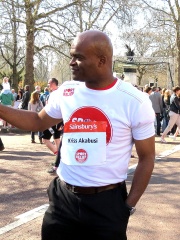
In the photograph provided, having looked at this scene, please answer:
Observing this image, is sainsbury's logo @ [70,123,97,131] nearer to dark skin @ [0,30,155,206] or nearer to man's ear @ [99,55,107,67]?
dark skin @ [0,30,155,206]

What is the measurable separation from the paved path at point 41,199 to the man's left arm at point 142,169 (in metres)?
2.18

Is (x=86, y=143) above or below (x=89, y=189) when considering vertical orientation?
above

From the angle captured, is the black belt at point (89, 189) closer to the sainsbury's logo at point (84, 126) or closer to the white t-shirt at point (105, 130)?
the white t-shirt at point (105, 130)

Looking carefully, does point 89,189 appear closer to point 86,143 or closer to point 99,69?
point 86,143

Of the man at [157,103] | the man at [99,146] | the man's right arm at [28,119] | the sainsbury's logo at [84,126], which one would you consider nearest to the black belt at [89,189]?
the man at [99,146]

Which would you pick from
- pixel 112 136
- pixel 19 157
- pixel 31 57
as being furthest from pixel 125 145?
pixel 31 57

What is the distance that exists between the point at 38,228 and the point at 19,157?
502cm

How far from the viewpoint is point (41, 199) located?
18.8ft

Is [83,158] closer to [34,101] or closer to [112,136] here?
[112,136]

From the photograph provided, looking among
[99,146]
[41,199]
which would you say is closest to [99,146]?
A: [99,146]

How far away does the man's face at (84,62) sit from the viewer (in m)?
2.21

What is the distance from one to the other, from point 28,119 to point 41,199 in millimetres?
3370

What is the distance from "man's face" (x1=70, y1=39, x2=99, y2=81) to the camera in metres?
2.21

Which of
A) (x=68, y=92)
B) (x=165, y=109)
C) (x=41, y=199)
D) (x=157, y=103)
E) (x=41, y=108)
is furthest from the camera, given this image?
(x=165, y=109)
